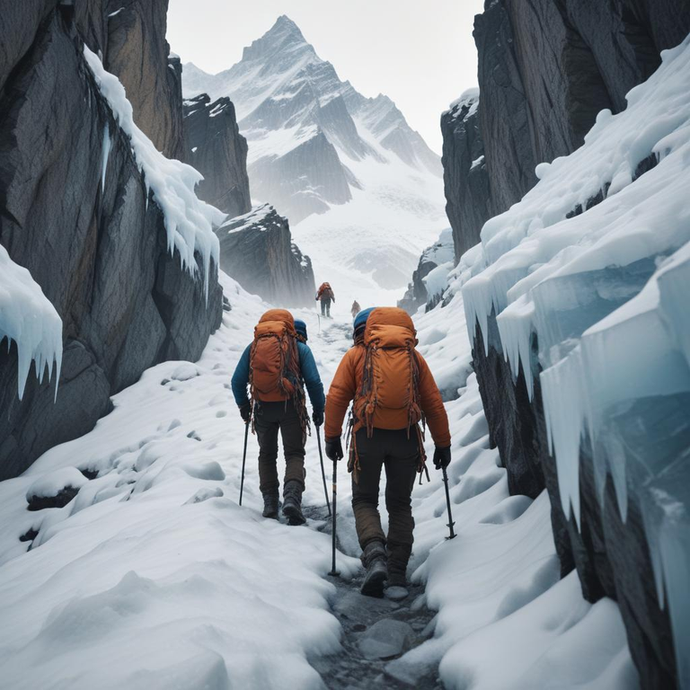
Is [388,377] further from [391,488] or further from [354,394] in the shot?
[391,488]

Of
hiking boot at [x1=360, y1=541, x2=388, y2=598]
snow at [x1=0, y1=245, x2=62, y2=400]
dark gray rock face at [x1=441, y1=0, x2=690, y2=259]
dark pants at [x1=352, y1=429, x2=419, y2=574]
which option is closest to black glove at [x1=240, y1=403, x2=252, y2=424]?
dark pants at [x1=352, y1=429, x2=419, y2=574]

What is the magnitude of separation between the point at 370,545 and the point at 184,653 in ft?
6.02

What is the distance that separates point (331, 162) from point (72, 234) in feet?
337

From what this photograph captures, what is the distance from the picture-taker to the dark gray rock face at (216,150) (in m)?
31.0

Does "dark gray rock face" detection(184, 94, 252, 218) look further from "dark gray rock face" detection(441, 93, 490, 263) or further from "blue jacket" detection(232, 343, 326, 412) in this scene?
"blue jacket" detection(232, 343, 326, 412)

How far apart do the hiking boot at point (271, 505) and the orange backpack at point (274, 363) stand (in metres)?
0.97

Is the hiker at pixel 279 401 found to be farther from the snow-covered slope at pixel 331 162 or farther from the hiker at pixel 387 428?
the snow-covered slope at pixel 331 162

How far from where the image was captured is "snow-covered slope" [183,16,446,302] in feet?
253

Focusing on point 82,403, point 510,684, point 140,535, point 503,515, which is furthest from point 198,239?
point 510,684

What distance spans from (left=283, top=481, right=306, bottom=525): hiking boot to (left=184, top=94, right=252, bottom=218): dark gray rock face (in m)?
29.5

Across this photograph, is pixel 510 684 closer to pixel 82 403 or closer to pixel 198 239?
pixel 82 403

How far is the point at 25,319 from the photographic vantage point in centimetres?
580

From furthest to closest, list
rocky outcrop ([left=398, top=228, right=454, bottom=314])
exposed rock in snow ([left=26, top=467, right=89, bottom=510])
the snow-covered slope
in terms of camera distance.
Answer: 1. the snow-covered slope
2. rocky outcrop ([left=398, top=228, right=454, bottom=314])
3. exposed rock in snow ([left=26, top=467, right=89, bottom=510])

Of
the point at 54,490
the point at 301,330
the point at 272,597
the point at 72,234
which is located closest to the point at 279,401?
the point at 301,330
